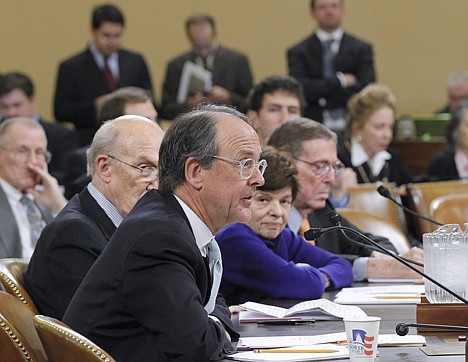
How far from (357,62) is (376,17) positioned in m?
2.52

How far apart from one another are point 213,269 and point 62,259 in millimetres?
571

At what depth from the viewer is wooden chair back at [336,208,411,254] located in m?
4.68

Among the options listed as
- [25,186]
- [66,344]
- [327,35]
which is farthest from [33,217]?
[327,35]

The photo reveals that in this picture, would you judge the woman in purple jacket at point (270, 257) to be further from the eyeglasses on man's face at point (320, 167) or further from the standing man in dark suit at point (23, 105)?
the standing man in dark suit at point (23, 105)

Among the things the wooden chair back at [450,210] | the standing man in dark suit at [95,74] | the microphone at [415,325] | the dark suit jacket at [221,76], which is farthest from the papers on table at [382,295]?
the standing man in dark suit at [95,74]

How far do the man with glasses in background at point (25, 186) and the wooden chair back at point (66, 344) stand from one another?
2.92 m

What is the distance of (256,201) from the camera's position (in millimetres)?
3531

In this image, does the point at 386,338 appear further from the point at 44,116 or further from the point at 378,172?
the point at 44,116

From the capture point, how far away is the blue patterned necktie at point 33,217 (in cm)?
516

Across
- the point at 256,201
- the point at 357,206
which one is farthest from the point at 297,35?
the point at 256,201

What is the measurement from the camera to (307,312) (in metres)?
3.02

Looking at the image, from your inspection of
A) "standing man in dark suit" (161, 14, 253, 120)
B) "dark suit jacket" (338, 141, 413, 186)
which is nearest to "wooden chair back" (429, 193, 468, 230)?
"dark suit jacket" (338, 141, 413, 186)

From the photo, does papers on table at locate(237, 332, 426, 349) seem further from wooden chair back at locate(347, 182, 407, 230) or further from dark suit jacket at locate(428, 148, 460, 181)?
dark suit jacket at locate(428, 148, 460, 181)

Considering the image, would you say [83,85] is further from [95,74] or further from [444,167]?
[444,167]
